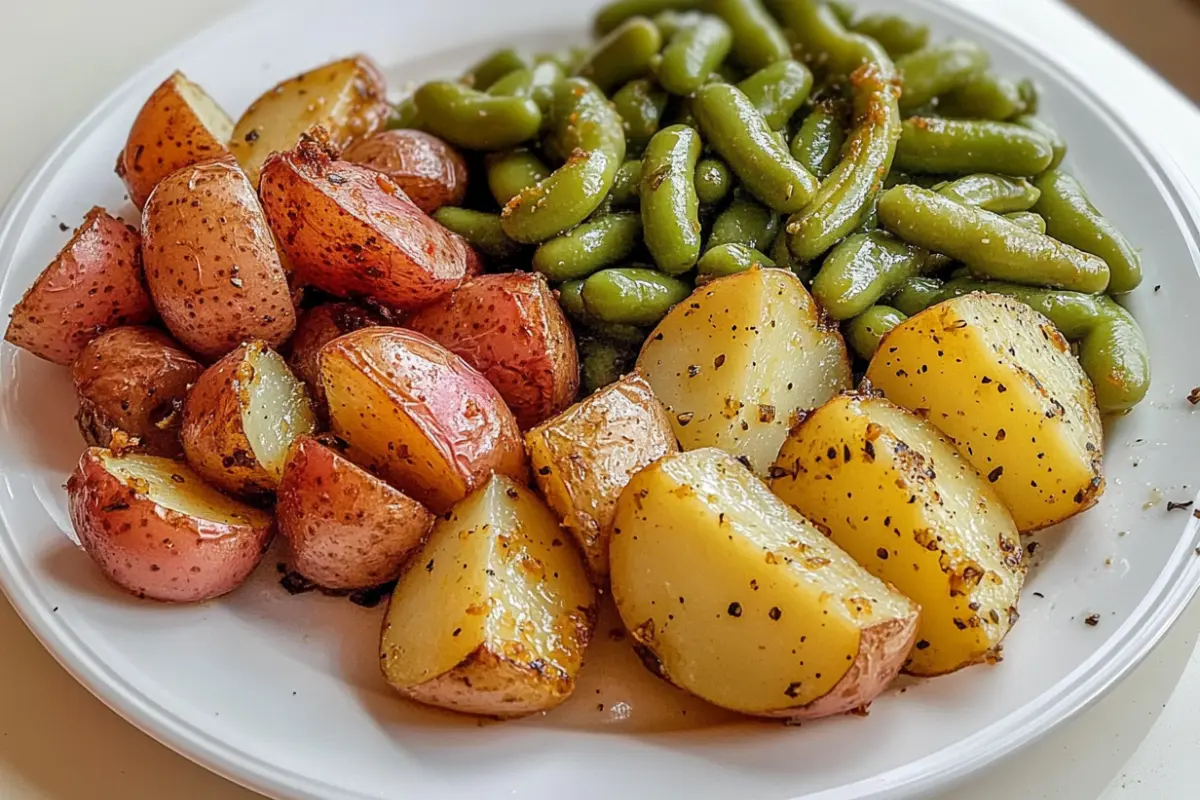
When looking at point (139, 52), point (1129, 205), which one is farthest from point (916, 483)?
point (139, 52)

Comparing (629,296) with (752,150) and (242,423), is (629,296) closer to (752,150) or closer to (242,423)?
(752,150)

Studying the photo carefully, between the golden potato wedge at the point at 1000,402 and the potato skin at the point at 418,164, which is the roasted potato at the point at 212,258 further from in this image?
the golden potato wedge at the point at 1000,402

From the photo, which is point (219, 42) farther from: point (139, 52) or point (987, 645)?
point (987, 645)

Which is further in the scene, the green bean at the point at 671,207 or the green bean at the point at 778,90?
the green bean at the point at 778,90

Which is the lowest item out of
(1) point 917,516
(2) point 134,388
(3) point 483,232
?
(2) point 134,388

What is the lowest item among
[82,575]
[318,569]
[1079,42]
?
[82,575]

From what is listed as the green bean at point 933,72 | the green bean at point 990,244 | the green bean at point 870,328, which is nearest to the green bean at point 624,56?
the green bean at point 933,72

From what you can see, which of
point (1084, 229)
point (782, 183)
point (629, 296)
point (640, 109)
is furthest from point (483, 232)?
point (1084, 229)
